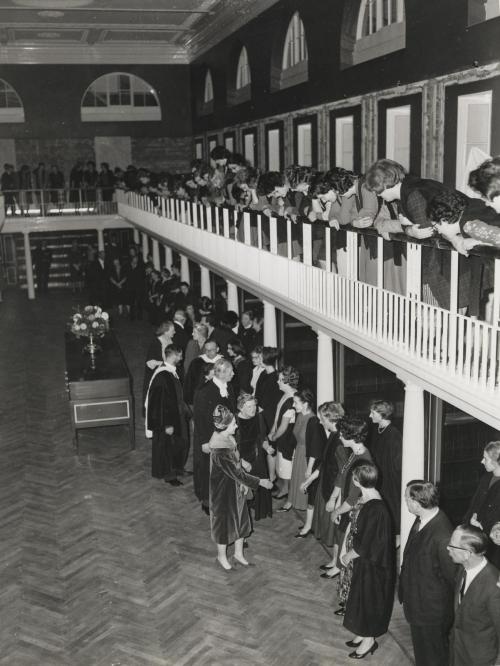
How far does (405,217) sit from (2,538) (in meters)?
6.08

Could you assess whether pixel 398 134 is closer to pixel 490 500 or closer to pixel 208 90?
pixel 490 500

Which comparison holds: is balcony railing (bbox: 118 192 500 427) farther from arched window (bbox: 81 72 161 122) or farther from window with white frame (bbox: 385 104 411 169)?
arched window (bbox: 81 72 161 122)

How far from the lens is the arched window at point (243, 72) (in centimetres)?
2247

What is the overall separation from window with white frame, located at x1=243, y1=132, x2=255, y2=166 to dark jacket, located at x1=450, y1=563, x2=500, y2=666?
17219 mm

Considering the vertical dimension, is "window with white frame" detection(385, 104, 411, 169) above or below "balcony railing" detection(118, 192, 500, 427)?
above

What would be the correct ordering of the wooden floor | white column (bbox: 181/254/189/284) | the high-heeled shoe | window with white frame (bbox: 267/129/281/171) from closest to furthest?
the high-heeled shoe
the wooden floor
window with white frame (bbox: 267/129/281/171)
white column (bbox: 181/254/189/284)

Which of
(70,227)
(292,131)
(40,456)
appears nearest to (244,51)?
→ (292,131)

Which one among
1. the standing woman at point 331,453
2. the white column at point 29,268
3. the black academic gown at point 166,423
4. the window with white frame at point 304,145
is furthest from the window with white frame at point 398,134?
the white column at point 29,268

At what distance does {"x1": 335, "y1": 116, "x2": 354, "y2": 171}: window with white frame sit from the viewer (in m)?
15.1

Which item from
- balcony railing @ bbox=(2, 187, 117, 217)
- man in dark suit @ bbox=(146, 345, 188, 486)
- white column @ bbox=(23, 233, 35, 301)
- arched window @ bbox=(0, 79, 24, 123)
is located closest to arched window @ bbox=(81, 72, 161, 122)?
arched window @ bbox=(0, 79, 24, 123)

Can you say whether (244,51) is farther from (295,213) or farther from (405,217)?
(405,217)

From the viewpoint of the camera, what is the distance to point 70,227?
2805cm

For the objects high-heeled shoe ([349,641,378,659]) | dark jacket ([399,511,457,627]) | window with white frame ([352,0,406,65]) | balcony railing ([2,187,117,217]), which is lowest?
high-heeled shoe ([349,641,378,659])

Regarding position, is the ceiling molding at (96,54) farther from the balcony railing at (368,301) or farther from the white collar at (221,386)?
the white collar at (221,386)
